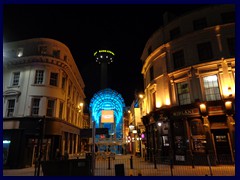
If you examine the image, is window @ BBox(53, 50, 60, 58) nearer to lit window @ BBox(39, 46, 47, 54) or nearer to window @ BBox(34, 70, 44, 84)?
lit window @ BBox(39, 46, 47, 54)

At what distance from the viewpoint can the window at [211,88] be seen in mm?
16656

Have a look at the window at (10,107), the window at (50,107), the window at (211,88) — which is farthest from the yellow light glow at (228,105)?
the window at (10,107)

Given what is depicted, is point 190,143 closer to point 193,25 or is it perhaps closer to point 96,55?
point 193,25

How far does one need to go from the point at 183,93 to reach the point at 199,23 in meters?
7.55

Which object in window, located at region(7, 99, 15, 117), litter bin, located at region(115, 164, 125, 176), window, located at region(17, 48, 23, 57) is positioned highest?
window, located at region(17, 48, 23, 57)

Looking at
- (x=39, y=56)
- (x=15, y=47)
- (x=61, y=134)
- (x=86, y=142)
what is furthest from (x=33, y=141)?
(x=86, y=142)

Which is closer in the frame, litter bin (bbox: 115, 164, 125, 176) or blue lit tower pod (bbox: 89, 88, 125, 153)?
litter bin (bbox: 115, 164, 125, 176)

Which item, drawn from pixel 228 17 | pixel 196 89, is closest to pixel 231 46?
pixel 228 17

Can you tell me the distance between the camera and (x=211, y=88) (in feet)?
55.6

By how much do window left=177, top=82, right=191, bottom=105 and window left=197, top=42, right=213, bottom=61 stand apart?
10.0 feet

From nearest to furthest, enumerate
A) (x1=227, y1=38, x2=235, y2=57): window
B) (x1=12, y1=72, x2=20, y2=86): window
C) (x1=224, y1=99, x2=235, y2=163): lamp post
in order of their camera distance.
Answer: (x1=224, y1=99, x2=235, y2=163): lamp post → (x1=227, y1=38, x2=235, y2=57): window → (x1=12, y1=72, x2=20, y2=86): window

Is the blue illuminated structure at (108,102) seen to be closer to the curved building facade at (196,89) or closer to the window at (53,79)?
the window at (53,79)

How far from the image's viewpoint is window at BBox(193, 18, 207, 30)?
18577mm

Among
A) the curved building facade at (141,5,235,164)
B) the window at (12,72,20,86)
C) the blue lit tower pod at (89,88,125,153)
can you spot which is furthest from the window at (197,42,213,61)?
the blue lit tower pod at (89,88,125,153)
